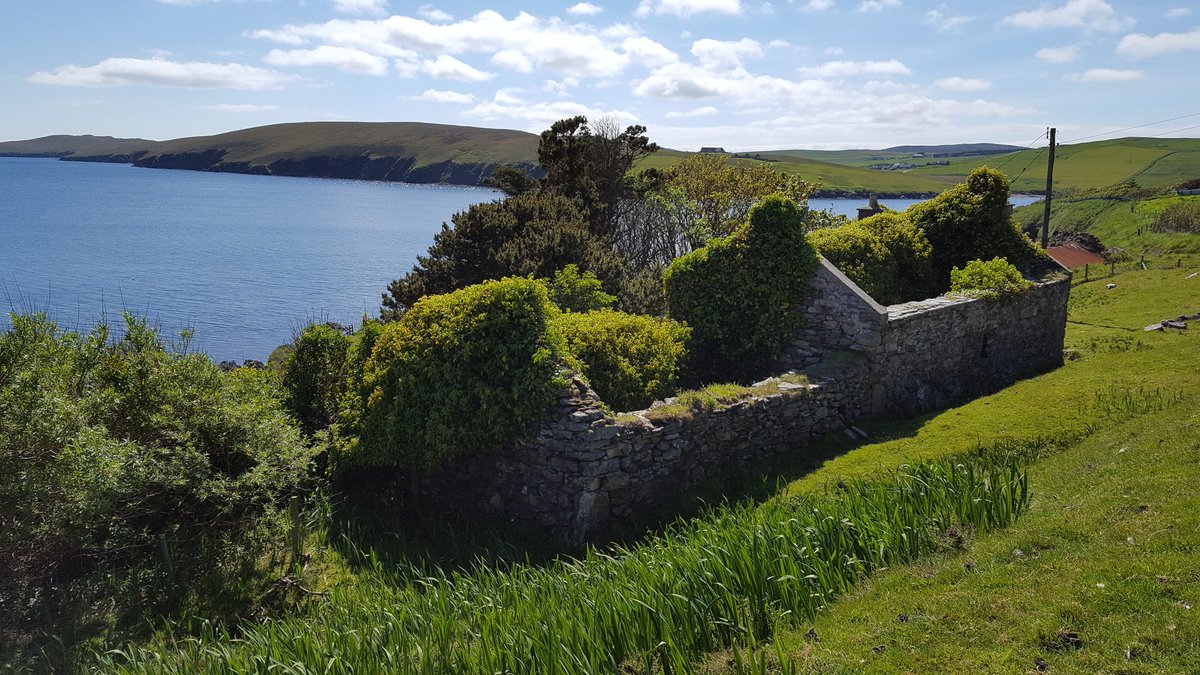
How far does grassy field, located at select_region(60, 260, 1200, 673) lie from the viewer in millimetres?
5836

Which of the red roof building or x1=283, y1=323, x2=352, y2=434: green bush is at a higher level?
the red roof building

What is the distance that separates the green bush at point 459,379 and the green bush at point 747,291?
4585 millimetres

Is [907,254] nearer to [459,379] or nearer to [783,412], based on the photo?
[783,412]

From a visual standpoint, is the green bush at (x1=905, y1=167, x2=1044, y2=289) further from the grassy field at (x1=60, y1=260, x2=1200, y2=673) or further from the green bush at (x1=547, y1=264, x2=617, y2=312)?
the grassy field at (x1=60, y1=260, x2=1200, y2=673)

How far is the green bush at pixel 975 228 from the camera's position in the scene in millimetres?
19562

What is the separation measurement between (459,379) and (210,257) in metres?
56.5

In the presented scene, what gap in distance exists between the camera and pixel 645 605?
6496mm

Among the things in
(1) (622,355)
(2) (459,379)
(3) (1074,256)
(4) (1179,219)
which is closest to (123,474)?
(2) (459,379)

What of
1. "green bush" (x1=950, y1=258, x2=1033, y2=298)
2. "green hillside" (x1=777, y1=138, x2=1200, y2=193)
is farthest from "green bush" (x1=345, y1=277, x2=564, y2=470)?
"green hillside" (x1=777, y1=138, x2=1200, y2=193)

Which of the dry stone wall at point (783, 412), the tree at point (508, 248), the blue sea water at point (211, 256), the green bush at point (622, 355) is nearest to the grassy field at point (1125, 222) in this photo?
the dry stone wall at point (783, 412)

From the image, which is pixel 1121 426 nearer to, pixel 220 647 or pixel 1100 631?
pixel 1100 631

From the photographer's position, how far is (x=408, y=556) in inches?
409

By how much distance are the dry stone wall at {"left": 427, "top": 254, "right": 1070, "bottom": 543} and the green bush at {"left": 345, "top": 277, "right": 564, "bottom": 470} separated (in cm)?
55

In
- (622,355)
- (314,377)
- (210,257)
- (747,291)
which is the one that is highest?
(747,291)
